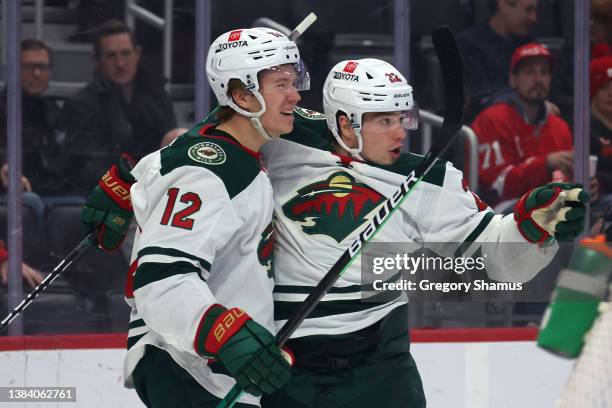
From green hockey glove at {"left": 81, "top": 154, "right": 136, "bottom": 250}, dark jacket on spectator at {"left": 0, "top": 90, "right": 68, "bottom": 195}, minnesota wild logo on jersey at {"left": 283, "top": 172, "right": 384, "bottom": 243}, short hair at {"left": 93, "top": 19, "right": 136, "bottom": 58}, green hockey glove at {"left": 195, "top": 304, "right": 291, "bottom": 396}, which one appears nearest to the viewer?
green hockey glove at {"left": 195, "top": 304, "right": 291, "bottom": 396}

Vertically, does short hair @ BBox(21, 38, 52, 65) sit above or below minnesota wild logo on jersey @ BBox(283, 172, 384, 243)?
above

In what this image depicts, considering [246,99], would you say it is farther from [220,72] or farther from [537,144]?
[537,144]

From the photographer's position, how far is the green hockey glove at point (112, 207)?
2986 mm

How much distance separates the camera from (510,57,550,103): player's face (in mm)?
4531

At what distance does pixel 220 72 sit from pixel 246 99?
0.09 meters

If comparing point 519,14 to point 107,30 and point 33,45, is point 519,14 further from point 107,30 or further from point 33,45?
point 33,45

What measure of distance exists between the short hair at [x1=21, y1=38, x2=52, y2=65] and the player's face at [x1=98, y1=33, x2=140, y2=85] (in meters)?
0.18

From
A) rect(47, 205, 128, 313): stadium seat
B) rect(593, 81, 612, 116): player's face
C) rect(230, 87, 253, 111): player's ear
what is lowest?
rect(47, 205, 128, 313): stadium seat

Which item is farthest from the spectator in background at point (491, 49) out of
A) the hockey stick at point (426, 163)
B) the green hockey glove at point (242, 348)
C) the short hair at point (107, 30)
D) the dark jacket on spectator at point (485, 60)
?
the green hockey glove at point (242, 348)

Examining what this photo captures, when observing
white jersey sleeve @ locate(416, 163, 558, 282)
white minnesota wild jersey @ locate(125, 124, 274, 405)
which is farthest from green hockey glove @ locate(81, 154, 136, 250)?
white jersey sleeve @ locate(416, 163, 558, 282)

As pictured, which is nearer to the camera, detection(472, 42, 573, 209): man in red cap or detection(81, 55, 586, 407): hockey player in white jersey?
detection(81, 55, 586, 407): hockey player in white jersey

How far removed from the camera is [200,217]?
8.28 feet

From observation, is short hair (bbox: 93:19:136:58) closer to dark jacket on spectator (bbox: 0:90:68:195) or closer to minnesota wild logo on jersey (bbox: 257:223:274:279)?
dark jacket on spectator (bbox: 0:90:68:195)

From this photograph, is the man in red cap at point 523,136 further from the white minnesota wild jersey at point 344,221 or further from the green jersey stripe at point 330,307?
the green jersey stripe at point 330,307
